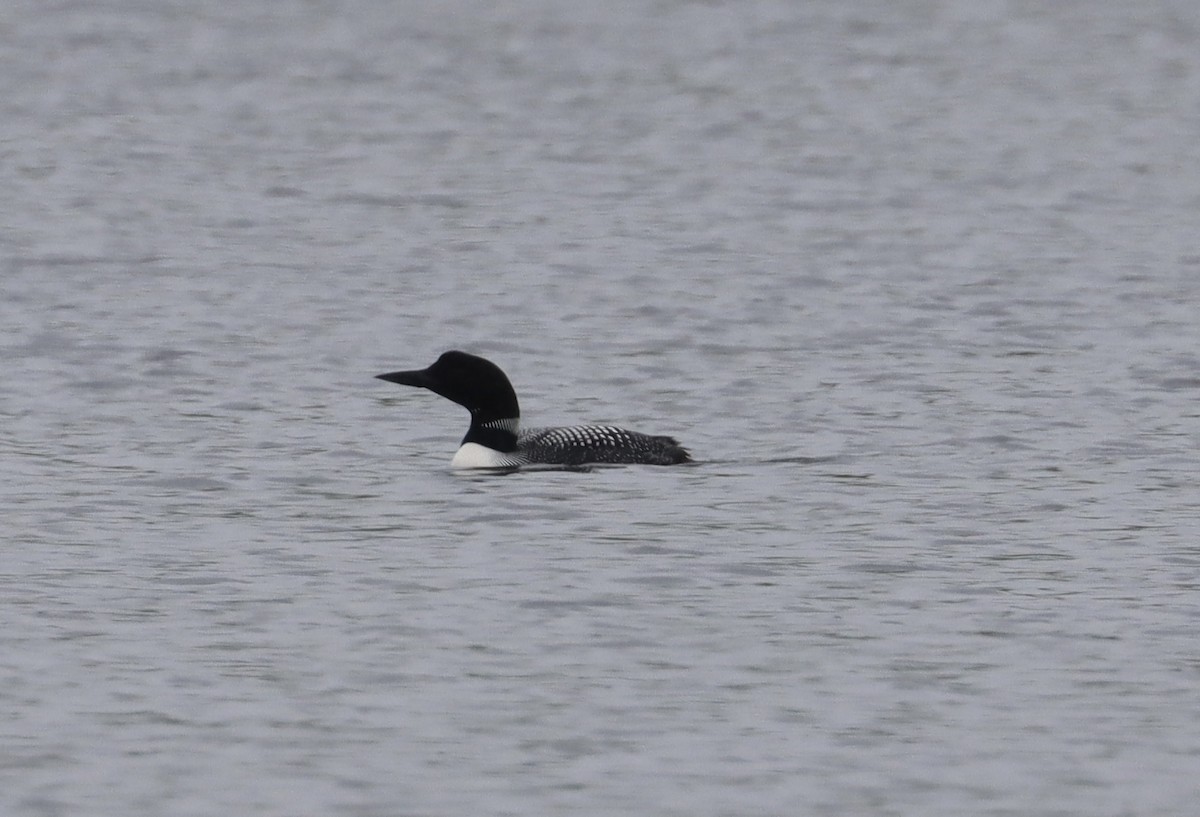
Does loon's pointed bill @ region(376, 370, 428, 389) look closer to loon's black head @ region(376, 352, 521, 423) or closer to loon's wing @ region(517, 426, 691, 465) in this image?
loon's black head @ region(376, 352, 521, 423)

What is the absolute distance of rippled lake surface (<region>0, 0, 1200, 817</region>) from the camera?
7738 millimetres

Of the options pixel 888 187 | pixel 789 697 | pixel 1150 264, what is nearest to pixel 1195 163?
pixel 888 187

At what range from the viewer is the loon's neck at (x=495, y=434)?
1265cm

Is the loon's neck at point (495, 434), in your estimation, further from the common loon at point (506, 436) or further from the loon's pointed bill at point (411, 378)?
the loon's pointed bill at point (411, 378)

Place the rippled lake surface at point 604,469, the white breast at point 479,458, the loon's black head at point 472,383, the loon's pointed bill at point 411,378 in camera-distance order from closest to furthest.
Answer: the rippled lake surface at point 604,469, the white breast at point 479,458, the loon's black head at point 472,383, the loon's pointed bill at point 411,378

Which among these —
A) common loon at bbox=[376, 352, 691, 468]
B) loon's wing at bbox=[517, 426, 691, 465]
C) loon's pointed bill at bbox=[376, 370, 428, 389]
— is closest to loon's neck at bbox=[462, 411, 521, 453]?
common loon at bbox=[376, 352, 691, 468]

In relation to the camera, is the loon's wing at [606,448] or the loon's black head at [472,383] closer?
the loon's wing at [606,448]

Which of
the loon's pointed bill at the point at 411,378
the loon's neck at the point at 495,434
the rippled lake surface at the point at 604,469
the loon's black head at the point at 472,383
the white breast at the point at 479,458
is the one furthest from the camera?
the loon's pointed bill at the point at 411,378

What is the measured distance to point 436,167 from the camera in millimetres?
26562

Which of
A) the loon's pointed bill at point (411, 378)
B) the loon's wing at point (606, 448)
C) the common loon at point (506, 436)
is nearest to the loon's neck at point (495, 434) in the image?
the common loon at point (506, 436)

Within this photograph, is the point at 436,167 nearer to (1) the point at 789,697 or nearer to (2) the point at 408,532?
(2) the point at 408,532

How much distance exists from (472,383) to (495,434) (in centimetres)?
33

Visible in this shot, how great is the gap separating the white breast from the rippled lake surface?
0.93 feet

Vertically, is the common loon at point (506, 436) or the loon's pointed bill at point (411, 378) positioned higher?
the loon's pointed bill at point (411, 378)
